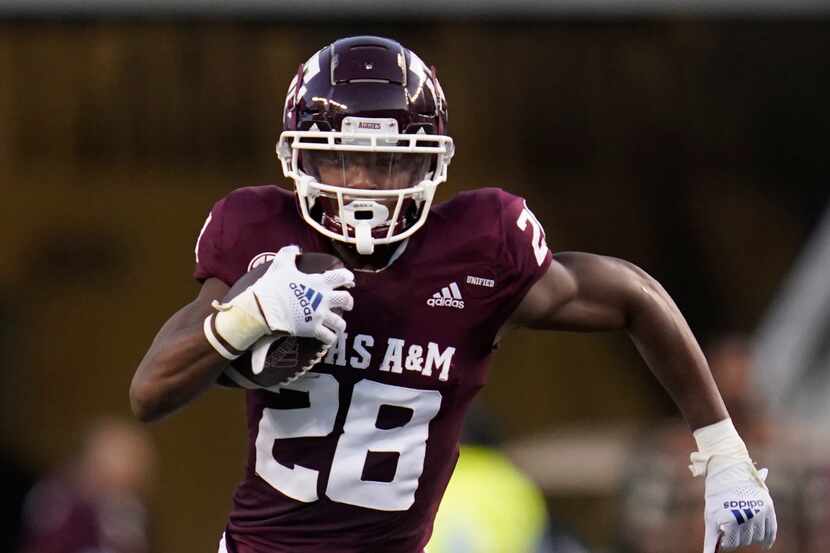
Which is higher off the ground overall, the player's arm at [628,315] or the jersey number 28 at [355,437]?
the player's arm at [628,315]

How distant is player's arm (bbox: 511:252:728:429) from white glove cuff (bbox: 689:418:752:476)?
0.02 meters

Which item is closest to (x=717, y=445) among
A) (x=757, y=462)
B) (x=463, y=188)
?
(x=757, y=462)

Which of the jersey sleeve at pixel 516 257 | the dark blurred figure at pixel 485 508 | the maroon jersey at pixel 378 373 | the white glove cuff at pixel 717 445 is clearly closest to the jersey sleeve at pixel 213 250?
the maroon jersey at pixel 378 373

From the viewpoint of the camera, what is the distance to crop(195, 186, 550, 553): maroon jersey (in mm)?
3039

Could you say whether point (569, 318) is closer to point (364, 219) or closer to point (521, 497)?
point (364, 219)

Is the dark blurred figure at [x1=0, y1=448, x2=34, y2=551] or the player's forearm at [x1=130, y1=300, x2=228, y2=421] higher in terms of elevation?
the player's forearm at [x1=130, y1=300, x2=228, y2=421]

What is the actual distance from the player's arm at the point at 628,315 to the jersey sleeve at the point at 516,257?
28 millimetres

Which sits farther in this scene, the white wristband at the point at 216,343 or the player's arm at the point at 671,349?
the player's arm at the point at 671,349

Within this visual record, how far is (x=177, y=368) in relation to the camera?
2830mm

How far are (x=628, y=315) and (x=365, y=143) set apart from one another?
2.30ft

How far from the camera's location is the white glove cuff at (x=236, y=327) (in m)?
2.74

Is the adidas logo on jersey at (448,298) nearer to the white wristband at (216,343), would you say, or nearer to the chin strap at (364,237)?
the chin strap at (364,237)

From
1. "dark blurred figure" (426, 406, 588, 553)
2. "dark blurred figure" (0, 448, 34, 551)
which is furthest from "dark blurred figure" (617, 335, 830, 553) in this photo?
"dark blurred figure" (0, 448, 34, 551)

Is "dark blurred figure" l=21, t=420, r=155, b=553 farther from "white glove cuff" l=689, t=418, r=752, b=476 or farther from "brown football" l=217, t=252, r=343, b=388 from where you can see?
"brown football" l=217, t=252, r=343, b=388
